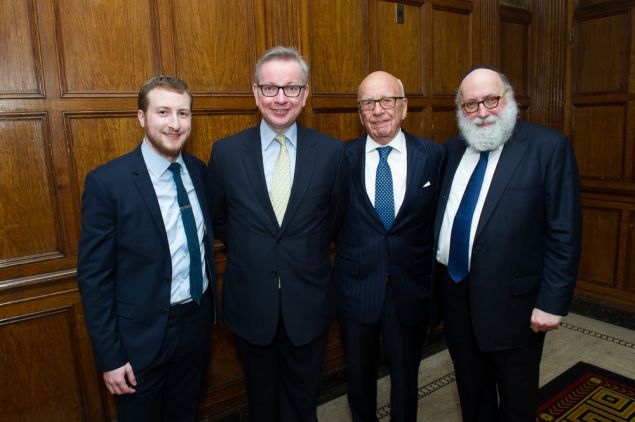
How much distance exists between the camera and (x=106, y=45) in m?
2.06

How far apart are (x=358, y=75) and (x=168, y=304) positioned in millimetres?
1894

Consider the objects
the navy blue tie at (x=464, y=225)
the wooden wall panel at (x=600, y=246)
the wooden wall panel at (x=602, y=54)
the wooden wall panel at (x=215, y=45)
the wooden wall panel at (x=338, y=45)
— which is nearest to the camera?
the navy blue tie at (x=464, y=225)

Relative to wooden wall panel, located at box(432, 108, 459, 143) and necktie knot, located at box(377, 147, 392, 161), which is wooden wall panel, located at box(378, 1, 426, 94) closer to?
wooden wall panel, located at box(432, 108, 459, 143)

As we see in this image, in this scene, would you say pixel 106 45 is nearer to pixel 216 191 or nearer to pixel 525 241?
pixel 216 191

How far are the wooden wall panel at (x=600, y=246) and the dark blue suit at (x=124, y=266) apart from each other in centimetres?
381

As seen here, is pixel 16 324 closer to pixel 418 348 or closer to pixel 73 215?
pixel 73 215

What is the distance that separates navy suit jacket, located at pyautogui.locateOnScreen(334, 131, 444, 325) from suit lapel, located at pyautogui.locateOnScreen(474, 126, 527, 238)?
0.30m

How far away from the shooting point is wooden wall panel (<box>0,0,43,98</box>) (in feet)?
6.06

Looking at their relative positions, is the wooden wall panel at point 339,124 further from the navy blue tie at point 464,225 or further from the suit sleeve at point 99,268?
the suit sleeve at point 99,268

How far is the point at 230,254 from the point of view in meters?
1.87

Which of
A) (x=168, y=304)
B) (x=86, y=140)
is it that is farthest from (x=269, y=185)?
(x=86, y=140)

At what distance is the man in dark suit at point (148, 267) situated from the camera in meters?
1.53

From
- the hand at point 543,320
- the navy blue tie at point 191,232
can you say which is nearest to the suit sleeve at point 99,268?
the navy blue tie at point 191,232

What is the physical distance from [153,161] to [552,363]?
2.80 metres
